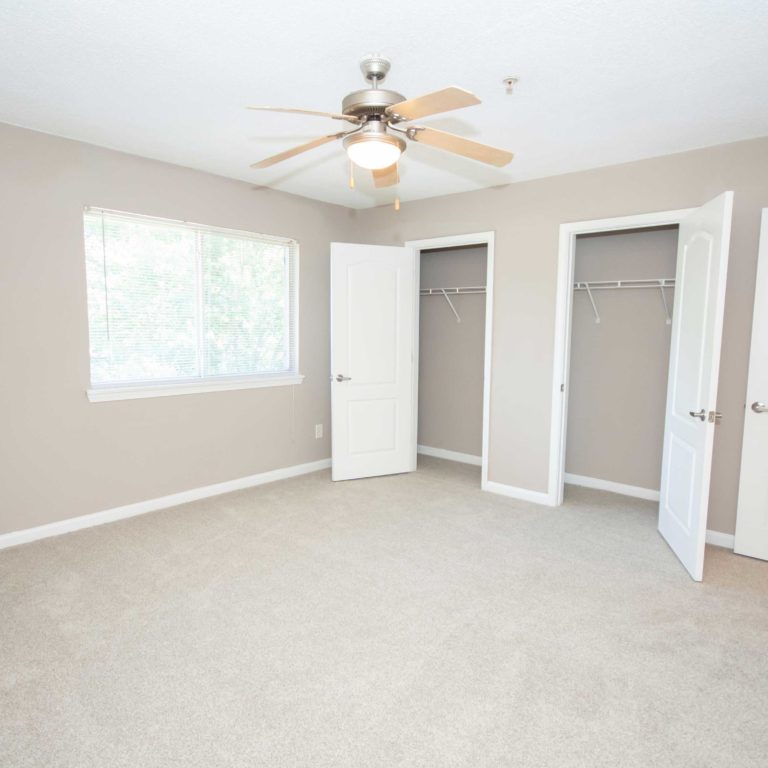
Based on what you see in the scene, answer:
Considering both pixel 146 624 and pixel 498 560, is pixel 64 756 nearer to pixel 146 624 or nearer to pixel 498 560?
pixel 146 624

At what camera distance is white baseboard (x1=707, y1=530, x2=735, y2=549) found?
3.29 m

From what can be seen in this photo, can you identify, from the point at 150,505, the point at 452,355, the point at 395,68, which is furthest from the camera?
the point at 452,355

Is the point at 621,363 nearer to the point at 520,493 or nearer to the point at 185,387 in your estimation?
the point at 520,493

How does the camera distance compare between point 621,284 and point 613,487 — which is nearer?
point 621,284

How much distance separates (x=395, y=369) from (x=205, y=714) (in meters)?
3.24

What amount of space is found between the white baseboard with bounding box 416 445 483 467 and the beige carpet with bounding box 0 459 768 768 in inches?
64.0

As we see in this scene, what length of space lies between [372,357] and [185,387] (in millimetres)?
1587

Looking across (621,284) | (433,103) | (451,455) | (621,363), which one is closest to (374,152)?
(433,103)

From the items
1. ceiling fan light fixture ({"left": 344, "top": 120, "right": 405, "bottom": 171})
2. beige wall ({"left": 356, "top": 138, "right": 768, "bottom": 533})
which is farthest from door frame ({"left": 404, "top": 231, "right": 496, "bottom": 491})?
ceiling fan light fixture ({"left": 344, "top": 120, "right": 405, "bottom": 171})

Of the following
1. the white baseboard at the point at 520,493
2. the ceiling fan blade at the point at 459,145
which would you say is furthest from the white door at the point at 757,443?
the ceiling fan blade at the point at 459,145

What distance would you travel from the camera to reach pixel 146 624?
7.86 ft

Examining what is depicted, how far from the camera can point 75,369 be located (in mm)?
3332

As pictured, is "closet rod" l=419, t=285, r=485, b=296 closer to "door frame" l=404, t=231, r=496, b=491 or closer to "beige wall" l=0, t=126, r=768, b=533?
"door frame" l=404, t=231, r=496, b=491

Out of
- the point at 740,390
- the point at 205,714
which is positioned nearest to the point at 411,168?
the point at 740,390
